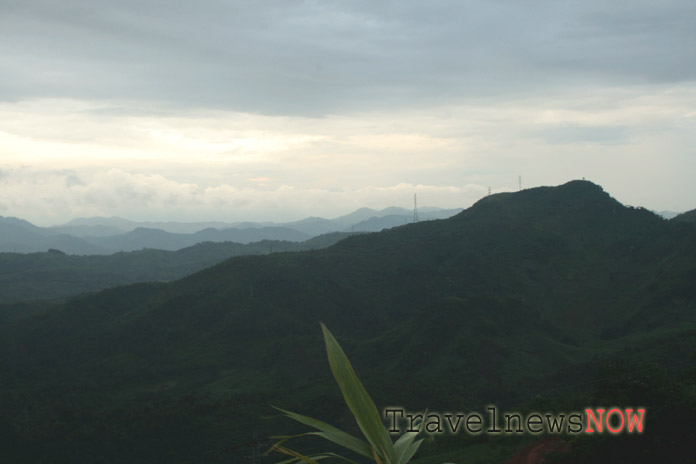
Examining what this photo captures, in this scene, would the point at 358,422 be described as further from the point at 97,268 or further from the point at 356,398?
the point at 97,268

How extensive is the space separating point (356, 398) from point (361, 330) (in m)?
69.1

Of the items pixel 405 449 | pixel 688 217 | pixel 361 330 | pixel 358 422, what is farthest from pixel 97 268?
pixel 358 422

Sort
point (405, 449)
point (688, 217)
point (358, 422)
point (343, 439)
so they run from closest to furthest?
point (358, 422) → point (343, 439) → point (405, 449) → point (688, 217)

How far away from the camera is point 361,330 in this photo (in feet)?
232

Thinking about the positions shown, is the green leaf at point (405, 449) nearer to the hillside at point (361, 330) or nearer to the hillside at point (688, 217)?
the hillside at point (361, 330)

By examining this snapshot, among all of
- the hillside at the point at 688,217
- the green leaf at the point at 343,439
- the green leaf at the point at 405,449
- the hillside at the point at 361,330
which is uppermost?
the hillside at the point at 688,217

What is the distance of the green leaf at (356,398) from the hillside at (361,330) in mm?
35172

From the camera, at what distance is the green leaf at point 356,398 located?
259 centimetres

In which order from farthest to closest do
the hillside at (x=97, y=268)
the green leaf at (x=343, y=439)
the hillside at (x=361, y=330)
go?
the hillside at (x=97, y=268), the hillside at (x=361, y=330), the green leaf at (x=343, y=439)

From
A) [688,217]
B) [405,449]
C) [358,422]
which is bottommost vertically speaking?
[405,449]

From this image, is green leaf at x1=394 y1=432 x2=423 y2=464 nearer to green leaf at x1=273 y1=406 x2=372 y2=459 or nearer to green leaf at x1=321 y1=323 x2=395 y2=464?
green leaf at x1=321 y1=323 x2=395 y2=464

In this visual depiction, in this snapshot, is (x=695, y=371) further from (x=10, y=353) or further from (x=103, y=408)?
(x=10, y=353)

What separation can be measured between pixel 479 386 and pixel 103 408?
1304 inches

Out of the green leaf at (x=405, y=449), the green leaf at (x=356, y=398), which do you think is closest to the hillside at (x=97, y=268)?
the green leaf at (x=405, y=449)
